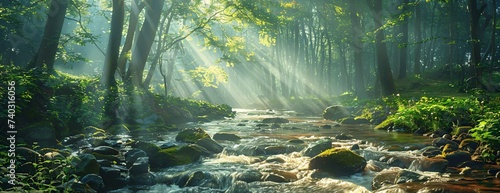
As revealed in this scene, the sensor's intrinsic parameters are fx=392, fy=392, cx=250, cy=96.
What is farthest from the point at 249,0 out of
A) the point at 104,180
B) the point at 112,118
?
the point at 104,180

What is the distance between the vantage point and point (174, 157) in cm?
912

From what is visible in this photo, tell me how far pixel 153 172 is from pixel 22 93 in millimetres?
4383

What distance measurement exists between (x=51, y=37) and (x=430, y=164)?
15435mm

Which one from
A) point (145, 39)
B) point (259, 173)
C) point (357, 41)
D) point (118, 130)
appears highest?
point (357, 41)

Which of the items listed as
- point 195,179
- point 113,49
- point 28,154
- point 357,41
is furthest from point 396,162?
point 357,41

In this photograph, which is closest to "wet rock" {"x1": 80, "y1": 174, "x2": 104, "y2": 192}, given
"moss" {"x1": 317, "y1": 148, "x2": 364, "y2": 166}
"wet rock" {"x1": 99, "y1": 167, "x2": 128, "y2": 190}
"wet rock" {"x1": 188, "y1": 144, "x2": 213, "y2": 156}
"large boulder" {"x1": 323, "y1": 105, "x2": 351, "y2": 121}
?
"wet rock" {"x1": 99, "y1": 167, "x2": 128, "y2": 190}

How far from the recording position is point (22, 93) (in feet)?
32.3

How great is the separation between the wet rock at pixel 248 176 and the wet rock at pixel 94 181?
2433 mm

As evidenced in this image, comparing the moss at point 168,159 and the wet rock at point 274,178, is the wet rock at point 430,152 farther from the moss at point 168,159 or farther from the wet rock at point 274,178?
the moss at point 168,159

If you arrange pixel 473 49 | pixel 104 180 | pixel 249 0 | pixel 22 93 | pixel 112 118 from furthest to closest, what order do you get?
1. pixel 249 0
2. pixel 473 49
3. pixel 112 118
4. pixel 22 93
5. pixel 104 180

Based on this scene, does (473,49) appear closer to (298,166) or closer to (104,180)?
(298,166)

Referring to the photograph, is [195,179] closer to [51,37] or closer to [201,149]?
[201,149]

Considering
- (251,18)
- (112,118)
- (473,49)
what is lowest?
(112,118)

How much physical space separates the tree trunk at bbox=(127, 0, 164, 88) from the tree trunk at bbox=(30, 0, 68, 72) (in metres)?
4.80
